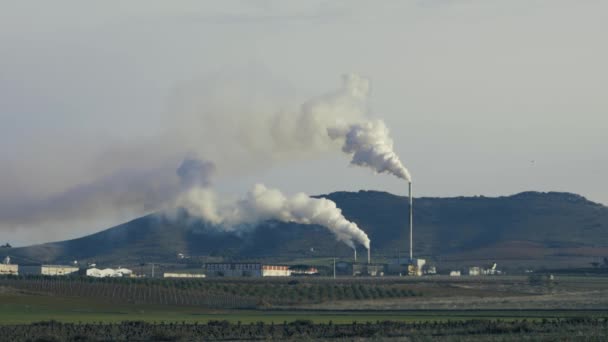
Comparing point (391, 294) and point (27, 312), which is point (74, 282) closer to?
point (391, 294)

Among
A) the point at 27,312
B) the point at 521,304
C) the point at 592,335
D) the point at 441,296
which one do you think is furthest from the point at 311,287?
the point at 592,335

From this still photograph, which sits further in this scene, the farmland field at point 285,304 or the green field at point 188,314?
the green field at point 188,314

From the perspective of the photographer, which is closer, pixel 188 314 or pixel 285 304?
pixel 188 314

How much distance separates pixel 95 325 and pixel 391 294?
91071mm

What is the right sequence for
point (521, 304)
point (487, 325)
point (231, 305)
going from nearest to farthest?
1. point (487, 325)
2. point (521, 304)
3. point (231, 305)

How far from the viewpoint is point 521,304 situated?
476ft

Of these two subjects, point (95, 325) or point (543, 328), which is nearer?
point (543, 328)

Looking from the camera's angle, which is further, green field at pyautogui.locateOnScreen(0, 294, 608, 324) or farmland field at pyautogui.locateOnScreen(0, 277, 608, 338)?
green field at pyautogui.locateOnScreen(0, 294, 608, 324)

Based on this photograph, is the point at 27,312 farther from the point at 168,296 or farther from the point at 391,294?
the point at 391,294

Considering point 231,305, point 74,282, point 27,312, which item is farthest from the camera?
point 74,282

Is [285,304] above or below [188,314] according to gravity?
above

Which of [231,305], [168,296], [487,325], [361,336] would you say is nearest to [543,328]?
[487,325]

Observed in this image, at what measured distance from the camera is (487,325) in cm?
9331

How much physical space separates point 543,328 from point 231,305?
78.1m
